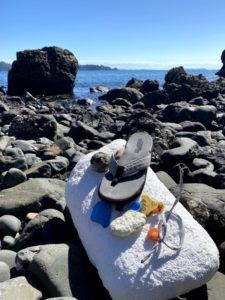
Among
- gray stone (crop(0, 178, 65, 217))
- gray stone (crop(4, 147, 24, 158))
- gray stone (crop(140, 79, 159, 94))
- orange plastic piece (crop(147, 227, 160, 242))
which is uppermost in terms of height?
orange plastic piece (crop(147, 227, 160, 242))

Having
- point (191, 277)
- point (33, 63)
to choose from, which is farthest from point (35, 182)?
point (33, 63)

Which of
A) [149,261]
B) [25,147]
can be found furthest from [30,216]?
[25,147]

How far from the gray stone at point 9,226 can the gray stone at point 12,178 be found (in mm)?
1626

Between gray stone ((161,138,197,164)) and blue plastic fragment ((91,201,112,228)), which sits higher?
blue plastic fragment ((91,201,112,228))

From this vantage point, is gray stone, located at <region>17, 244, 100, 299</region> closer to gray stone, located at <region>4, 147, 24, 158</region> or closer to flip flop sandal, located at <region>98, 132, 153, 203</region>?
flip flop sandal, located at <region>98, 132, 153, 203</region>

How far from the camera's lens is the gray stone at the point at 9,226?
5.59 meters

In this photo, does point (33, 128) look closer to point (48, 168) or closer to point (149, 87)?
point (48, 168)

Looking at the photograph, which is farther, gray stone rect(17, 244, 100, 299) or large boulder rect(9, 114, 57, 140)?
large boulder rect(9, 114, 57, 140)

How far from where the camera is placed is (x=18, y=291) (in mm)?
3676

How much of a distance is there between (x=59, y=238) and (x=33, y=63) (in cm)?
3916

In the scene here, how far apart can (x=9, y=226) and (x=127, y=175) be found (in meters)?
1.84

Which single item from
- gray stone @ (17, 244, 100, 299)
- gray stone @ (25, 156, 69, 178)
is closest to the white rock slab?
gray stone @ (17, 244, 100, 299)

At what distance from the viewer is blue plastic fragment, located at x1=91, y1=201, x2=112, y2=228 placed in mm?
4129

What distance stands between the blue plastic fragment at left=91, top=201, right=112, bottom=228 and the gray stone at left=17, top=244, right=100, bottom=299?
369mm
